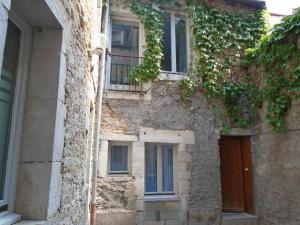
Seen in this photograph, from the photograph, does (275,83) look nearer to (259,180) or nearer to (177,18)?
(259,180)

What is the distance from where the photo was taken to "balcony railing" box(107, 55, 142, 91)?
5.91 m

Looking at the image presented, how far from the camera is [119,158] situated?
18.2ft

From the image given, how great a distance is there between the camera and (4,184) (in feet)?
4.85

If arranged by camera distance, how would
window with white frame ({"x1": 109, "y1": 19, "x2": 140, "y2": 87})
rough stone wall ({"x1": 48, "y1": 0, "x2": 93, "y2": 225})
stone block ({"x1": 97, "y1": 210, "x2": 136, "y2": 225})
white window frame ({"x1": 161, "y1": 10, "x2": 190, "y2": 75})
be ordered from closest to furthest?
rough stone wall ({"x1": 48, "y1": 0, "x2": 93, "y2": 225}), stone block ({"x1": 97, "y1": 210, "x2": 136, "y2": 225}), window with white frame ({"x1": 109, "y1": 19, "x2": 140, "y2": 87}), white window frame ({"x1": 161, "y1": 10, "x2": 190, "y2": 75})

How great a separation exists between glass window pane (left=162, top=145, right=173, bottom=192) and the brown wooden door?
1464 mm

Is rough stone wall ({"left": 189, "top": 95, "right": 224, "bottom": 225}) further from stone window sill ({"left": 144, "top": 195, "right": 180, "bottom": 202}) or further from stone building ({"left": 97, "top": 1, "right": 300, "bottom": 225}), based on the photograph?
stone window sill ({"left": 144, "top": 195, "right": 180, "bottom": 202})

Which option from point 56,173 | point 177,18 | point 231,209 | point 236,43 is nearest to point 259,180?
point 231,209

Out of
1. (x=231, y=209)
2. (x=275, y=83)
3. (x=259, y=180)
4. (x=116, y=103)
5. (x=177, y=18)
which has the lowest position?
(x=231, y=209)

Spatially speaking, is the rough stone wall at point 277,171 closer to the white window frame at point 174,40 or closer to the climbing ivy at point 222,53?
the climbing ivy at point 222,53

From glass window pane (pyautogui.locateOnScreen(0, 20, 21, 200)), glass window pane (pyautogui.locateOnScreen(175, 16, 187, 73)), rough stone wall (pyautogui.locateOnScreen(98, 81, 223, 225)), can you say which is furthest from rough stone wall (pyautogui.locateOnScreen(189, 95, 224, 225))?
glass window pane (pyautogui.locateOnScreen(0, 20, 21, 200))

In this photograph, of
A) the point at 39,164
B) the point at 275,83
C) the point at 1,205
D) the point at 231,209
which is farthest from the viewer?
the point at 231,209

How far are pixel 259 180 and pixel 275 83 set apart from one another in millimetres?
2036

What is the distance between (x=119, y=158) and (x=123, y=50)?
2.46m

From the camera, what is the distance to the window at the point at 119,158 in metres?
5.47
